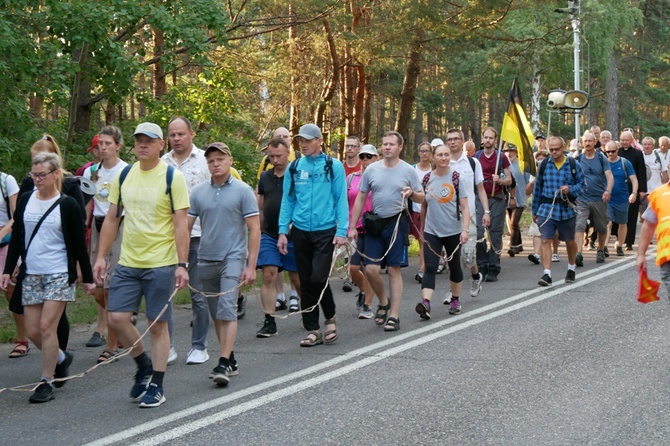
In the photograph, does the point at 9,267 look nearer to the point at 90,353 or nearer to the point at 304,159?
the point at 90,353

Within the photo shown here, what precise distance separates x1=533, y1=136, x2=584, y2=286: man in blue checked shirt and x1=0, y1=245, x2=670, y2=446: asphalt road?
2.30 m

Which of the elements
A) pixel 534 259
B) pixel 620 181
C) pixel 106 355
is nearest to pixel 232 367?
pixel 106 355

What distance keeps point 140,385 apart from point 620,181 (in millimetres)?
11635

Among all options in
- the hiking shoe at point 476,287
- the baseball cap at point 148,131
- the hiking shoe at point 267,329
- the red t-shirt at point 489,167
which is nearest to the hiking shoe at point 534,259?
the red t-shirt at point 489,167

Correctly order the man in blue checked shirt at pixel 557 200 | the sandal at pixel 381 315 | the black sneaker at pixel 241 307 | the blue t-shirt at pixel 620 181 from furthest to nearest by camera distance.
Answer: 1. the blue t-shirt at pixel 620 181
2. the man in blue checked shirt at pixel 557 200
3. the black sneaker at pixel 241 307
4. the sandal at pixel 381 315

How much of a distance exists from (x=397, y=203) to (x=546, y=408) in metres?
3.56

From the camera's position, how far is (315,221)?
343 inches

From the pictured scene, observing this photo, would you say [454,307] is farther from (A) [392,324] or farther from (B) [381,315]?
(A) [392,324]

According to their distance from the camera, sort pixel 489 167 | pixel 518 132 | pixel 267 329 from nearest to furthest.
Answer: pixel 267 329, pixel 489 167, pixel 518 132

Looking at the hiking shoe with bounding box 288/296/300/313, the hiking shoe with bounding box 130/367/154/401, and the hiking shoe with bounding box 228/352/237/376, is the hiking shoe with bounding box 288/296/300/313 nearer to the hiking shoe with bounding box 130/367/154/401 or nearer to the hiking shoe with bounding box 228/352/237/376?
the hiking shoe with bounding box 228/352/237/376

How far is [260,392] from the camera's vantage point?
6.89 meters

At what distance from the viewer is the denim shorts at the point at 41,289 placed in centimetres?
699

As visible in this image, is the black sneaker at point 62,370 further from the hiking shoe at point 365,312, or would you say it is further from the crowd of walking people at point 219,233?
the hiking shoe at point 365,312

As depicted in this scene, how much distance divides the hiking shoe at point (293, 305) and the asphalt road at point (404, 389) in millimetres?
666
